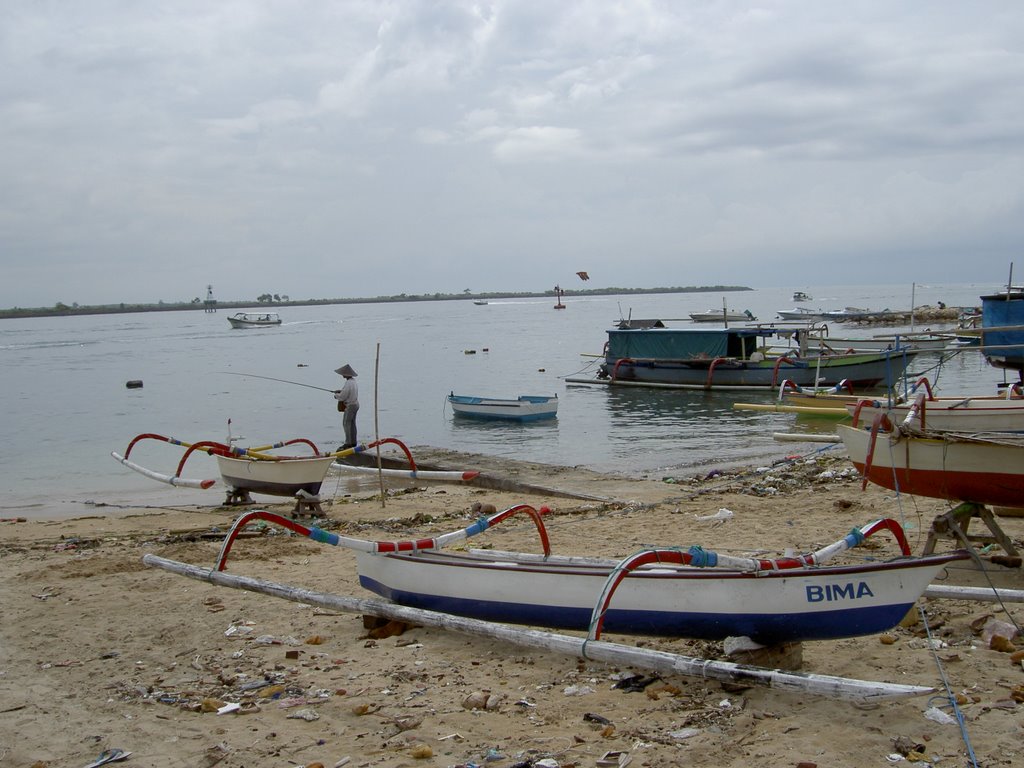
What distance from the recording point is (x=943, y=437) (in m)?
7.96

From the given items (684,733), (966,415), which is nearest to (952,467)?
(966,415)

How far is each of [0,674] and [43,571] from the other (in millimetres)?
3257

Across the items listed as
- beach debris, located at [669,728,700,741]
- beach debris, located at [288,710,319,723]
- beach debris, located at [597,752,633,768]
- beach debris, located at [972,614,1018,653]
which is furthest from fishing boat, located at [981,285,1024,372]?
beach debris, located at [288,710,319,723]

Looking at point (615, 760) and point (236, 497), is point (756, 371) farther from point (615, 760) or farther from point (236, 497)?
point (615, 760)

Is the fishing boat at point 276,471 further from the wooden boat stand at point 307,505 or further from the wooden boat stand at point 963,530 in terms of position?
the wooden boat stand at point 963,530

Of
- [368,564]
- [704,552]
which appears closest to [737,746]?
[704,552]

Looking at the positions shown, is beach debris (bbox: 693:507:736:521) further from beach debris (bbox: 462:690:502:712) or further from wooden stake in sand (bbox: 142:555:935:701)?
beach debris (bbox: 462:690:502:712)

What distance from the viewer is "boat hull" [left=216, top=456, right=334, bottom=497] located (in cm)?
1334

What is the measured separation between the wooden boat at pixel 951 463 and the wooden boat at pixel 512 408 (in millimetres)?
20069

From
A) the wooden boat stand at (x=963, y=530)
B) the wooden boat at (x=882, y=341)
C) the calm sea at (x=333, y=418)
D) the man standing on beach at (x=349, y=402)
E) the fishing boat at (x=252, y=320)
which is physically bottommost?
the calm sea at (x=333, y=418)

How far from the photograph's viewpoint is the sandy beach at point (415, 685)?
16.0 ft

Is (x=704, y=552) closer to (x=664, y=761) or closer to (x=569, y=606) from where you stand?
(x=569, y=606)

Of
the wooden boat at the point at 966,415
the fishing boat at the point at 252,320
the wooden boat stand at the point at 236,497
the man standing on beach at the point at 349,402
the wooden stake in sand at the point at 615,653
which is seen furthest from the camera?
the fishing boat at the point at 252,320

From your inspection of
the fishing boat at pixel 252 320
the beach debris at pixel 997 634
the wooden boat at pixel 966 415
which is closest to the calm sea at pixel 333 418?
the wooden boat at pixel 966 415
